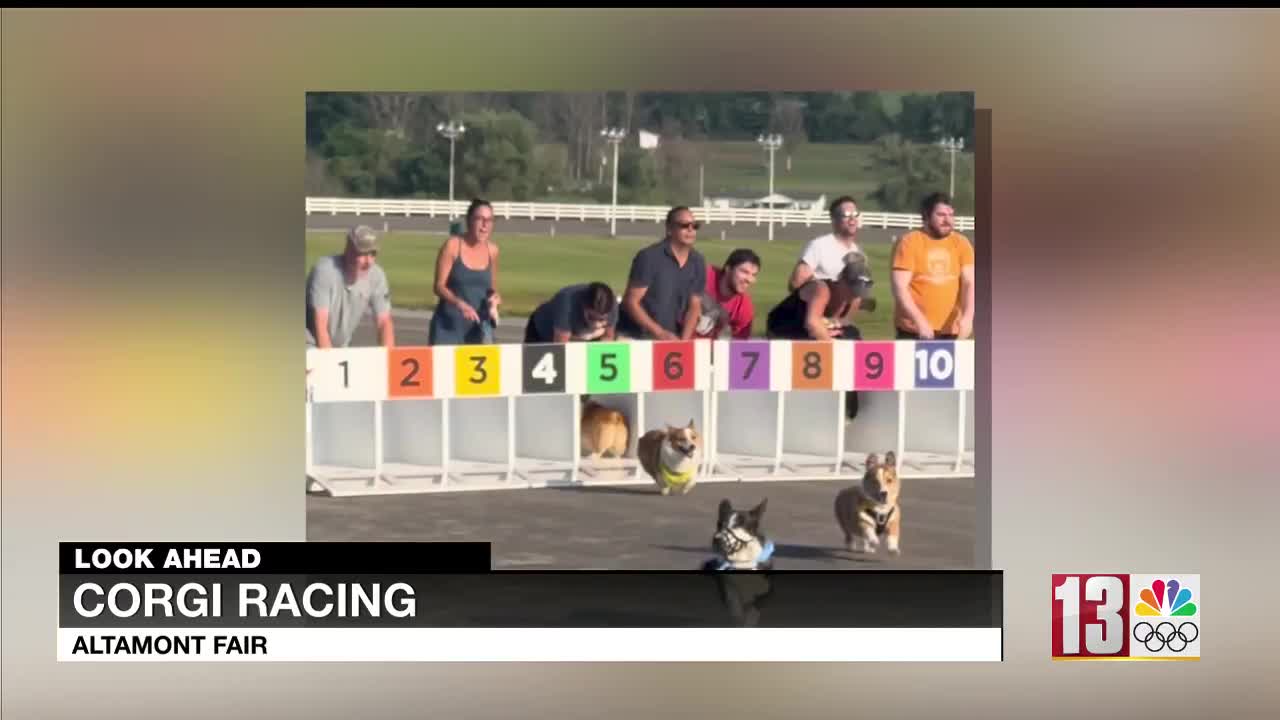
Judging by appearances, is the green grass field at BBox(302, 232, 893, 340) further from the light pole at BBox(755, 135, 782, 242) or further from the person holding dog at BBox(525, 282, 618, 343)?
the light pole at BBox(755, 135, 782, 242)

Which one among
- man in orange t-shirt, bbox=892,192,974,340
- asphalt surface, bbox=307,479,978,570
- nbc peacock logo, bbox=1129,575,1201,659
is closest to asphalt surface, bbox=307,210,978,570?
asphalt surface, bbox=307,479,978,570

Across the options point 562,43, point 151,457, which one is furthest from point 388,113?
point 151,457

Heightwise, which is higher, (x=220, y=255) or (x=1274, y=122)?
(x=1274, y=122)

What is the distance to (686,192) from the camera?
30.8 feet

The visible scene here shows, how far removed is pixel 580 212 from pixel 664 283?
0.53m

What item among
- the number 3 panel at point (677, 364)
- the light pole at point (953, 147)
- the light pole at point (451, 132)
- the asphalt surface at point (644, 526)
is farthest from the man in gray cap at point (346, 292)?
the light pole at point (953, 147)

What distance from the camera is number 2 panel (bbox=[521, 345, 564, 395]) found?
960cm

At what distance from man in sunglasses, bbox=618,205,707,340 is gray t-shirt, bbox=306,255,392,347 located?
1.10m

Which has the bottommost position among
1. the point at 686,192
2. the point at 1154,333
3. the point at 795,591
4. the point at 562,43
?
the point at 795,591

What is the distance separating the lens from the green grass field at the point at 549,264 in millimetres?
9359

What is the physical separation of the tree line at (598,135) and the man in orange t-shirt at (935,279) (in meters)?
0.14

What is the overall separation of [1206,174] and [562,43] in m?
2.95

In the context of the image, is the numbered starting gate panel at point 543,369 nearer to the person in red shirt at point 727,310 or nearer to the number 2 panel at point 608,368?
the number 2 panel at point 608,368

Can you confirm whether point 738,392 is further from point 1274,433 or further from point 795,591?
point 1274,433
